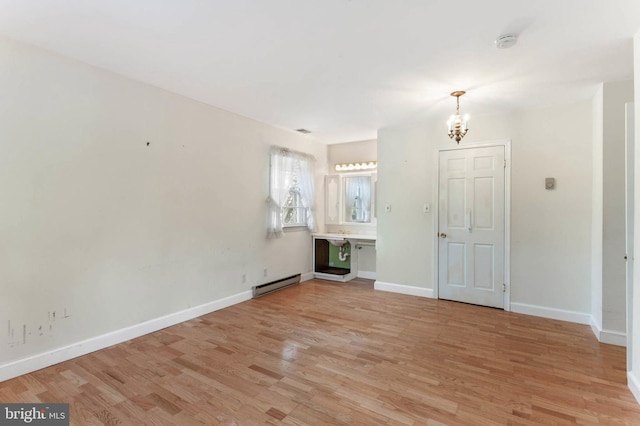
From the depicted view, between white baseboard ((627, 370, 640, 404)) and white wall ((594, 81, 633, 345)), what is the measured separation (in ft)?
3.05

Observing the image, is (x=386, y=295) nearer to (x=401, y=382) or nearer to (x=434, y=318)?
(x=434, y=318)

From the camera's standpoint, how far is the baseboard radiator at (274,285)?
444 centimetres

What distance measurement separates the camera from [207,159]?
376 centimetres

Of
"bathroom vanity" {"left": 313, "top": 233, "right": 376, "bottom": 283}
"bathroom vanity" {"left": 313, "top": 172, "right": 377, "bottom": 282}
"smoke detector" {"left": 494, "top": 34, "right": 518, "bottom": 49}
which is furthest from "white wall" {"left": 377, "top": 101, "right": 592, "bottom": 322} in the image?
"smoke detector" {"left": 494, "top": 34, "right": 518, "bottom": 49}

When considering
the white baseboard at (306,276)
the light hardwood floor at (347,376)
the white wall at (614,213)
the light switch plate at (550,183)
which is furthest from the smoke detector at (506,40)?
the white baseboard at (306,276)

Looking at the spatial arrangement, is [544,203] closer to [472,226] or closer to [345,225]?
[472,226]

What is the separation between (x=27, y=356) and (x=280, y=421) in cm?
214

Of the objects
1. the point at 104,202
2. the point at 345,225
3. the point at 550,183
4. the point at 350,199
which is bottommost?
the point at 345,225

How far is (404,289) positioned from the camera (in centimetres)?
466

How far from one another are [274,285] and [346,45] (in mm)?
3523

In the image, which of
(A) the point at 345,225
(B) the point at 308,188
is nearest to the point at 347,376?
(B) the point at 308,188

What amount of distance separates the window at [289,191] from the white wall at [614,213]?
3.88 m

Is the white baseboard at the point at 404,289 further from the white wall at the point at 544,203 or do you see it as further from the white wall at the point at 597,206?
the white wall at the point at 597,206

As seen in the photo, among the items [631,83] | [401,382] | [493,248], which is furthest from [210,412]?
[631,83]
